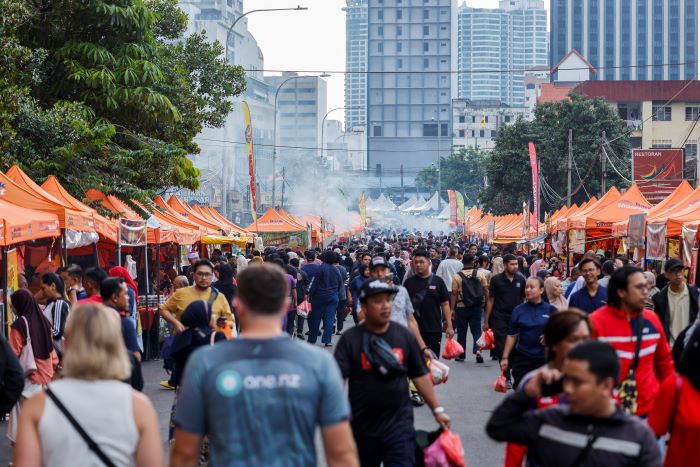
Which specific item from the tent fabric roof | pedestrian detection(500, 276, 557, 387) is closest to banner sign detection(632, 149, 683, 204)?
the tent fabric roof

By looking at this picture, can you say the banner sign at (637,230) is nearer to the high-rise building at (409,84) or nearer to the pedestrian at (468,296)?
the pedestrian at (468,296)

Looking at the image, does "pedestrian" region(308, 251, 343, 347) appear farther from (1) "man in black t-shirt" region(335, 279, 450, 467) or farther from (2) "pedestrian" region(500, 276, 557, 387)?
(1) "man in black t-shirt" region(335, 279, 450, 467)

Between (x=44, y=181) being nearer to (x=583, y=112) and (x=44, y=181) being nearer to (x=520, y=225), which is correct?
(x=520, y=225)

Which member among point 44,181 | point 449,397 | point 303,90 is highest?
point 303,90

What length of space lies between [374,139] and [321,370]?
552 feet

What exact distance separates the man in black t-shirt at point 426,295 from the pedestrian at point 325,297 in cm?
628

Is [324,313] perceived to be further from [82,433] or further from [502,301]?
[82,433]

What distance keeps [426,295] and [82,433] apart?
27.8ft

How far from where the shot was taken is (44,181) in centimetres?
1838

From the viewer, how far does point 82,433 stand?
4309 millimetres

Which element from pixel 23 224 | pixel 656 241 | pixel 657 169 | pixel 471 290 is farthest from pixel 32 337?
pixel 657 169

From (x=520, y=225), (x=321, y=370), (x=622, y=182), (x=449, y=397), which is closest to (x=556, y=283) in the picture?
(x=449, y=397)

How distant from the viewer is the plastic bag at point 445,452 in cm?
610

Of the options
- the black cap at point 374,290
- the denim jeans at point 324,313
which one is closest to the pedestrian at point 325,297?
the denim jeans at point 324,313
